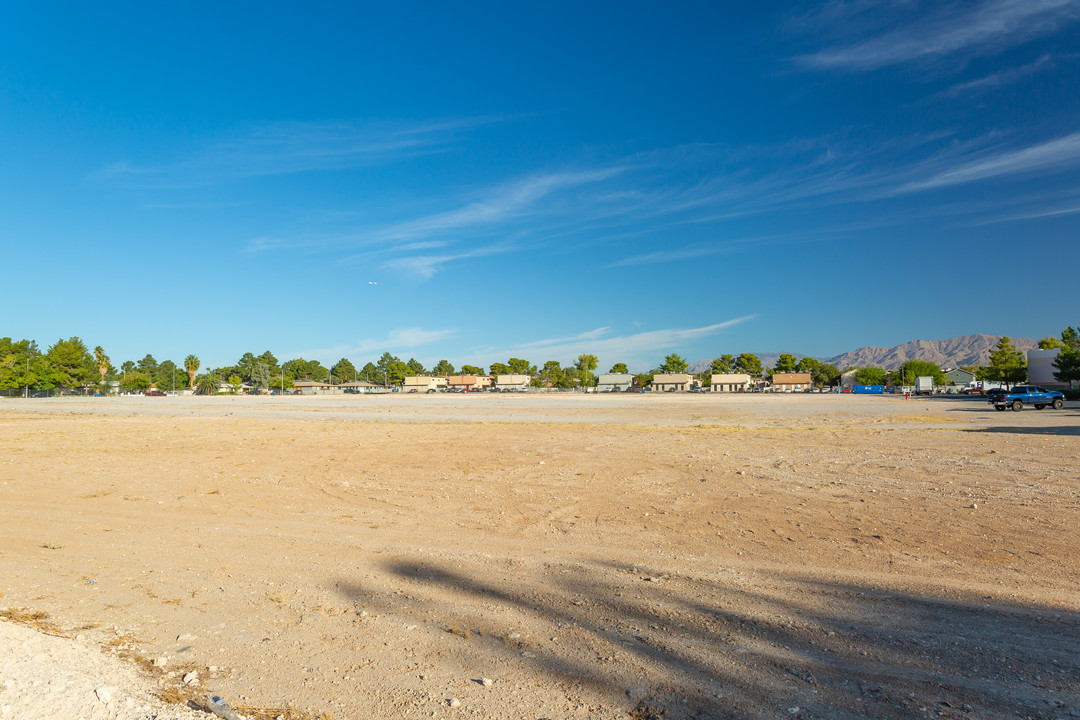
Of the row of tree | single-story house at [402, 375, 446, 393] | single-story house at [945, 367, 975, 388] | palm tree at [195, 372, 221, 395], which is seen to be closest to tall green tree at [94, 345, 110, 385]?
the row of tree

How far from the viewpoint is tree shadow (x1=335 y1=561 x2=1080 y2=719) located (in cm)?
363

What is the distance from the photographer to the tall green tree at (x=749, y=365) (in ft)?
616

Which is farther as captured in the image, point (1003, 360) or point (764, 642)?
→ point (1003, 360)

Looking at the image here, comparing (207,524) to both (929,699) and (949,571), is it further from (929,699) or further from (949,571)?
(949,571)

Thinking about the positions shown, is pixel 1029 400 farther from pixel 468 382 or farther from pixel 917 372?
pixel 468 382

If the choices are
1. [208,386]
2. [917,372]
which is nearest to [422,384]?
[208,386]

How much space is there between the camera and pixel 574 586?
5.94 m

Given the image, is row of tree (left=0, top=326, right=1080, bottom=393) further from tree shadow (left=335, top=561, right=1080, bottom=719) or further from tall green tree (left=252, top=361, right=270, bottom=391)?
tree shadow (left=335, top=561, right=1080, bottom=719)

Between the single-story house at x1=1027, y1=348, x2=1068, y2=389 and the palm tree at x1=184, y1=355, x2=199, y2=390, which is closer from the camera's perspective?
the single-story house at x1=1027, y1=348, x2=1068, y2=389

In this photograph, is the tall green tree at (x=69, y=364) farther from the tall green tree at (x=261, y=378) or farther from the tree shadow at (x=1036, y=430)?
the tree shadow at (x=1036, y=430)

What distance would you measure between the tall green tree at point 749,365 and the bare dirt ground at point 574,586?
600ft

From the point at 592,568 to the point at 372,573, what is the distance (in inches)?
95.0

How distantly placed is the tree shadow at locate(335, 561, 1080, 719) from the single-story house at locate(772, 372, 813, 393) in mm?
162117

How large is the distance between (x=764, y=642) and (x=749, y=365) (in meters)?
196
